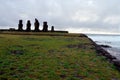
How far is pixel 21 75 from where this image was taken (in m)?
10.2

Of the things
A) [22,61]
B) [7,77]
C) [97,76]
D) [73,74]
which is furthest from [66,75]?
[22,61]

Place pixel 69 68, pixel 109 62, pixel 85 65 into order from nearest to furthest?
1. pixel 69 68
2. pixel 85 65
3. pixel 109 62

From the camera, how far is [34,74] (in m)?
10.3

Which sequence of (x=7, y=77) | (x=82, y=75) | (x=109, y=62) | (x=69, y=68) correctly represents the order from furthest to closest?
1. (x=109, y=62)
2. (x=69, y=68)
3. (x=82, y=75)
4. (x=7, y=77)

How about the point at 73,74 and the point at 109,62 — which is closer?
the point at 73,74

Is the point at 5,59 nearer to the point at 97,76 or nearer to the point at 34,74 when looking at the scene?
the point at 34,74

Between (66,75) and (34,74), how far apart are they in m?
1.14

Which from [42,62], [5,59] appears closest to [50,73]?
[42,62]

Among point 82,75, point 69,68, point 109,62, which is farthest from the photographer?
point 109,62

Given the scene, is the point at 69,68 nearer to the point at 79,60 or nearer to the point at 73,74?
the point at 73,74

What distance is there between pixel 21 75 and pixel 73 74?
1.88 meters

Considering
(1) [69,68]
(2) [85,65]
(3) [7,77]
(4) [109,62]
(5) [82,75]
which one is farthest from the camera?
(4) [109,62]

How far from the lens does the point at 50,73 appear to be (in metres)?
10.5

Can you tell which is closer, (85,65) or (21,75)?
(21,75)
